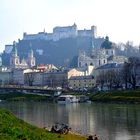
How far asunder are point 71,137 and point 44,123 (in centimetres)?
1309

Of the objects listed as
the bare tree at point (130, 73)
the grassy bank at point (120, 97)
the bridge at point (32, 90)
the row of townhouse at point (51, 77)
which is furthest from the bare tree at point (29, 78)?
the grassy bank at point (120, 97)

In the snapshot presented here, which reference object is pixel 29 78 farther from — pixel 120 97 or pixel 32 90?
pixel 120 97

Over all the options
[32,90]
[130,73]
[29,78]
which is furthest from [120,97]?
[29,78]

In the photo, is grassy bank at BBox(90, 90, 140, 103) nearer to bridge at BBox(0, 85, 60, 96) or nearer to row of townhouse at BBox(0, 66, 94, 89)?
bridge at BBox(0, 85, 60, 96)

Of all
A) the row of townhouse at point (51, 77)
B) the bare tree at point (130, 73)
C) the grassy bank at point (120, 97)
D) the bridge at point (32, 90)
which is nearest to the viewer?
the grassy bank at point (120, 97)

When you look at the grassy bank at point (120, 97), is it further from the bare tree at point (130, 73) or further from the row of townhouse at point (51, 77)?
the row of townhouse at point (51, 77)

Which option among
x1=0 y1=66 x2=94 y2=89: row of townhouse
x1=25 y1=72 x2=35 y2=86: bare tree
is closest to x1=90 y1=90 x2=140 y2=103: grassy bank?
x1=0 y1=66 x2=94 y2=89: row of townhouse

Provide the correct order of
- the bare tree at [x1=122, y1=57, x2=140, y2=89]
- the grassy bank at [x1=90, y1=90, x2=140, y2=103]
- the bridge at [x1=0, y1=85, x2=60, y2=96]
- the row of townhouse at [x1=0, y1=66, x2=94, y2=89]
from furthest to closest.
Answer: the row of townhouse at [x1=0, y1=66, x2=94, y2=89]
the bridge at [x1=0, y1=85, x2=60, y2=96]
the bare tree at [x1=122, y1=57, x2=140, y2=89]
the grassy bank at [x1=90, y1=90, x2=140, y2=103]

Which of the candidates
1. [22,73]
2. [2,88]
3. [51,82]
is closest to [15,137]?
[2,88]

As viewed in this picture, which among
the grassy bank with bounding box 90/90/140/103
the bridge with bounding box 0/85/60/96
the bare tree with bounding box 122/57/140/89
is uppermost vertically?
the bare tree with bounding box 122/57/140/89

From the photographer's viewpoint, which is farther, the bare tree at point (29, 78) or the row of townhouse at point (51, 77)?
the bare tree at point (29, 78)

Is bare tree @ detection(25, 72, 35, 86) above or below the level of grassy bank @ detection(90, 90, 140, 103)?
above

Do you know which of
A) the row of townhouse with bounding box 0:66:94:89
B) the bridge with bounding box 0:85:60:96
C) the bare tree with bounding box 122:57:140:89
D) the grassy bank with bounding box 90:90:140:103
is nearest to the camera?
the grassy bank with bounding box 90:90:140:103

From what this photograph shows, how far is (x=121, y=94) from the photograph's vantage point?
262 ft
